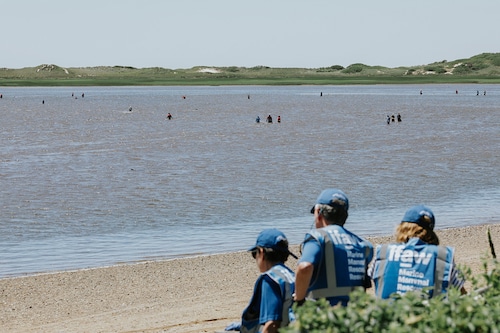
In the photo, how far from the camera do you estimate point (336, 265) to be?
5.91m

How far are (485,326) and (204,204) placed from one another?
2079 centimetres

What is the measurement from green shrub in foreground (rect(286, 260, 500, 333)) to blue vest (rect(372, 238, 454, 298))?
4.80ft

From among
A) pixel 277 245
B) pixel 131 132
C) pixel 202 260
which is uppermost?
pixel 277 245

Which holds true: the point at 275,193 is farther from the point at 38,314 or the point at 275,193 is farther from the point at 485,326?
the point at 485,326

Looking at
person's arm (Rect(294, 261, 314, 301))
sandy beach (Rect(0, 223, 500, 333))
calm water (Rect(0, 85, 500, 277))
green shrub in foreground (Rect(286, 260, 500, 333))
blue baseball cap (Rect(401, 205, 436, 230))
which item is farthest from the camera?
calm water (Rect(0, 85, 500, 277))

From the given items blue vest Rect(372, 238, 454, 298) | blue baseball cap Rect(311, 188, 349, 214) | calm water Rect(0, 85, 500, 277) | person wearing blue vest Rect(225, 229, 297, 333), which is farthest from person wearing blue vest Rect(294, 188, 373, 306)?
calm water Rect(0, 85, 500, 277)

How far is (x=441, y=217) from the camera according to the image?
22062 mm

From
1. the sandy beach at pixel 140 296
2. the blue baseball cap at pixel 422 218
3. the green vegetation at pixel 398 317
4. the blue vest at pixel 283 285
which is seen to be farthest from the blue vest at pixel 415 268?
the sandy beach at pixel 140 296

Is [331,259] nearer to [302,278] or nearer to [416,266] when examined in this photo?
[302,278]

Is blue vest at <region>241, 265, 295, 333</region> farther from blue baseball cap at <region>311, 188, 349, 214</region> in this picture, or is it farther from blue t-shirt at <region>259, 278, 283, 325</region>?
blue baseball cap at <region>311, 188, 349, 214</region>

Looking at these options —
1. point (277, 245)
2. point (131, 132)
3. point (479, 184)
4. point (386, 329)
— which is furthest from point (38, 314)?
point (131, 132)

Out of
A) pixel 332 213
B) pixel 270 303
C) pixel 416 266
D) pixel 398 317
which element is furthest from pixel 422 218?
pixel 398 317

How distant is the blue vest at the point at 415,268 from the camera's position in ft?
19.2

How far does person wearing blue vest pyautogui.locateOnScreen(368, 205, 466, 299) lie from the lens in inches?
231
